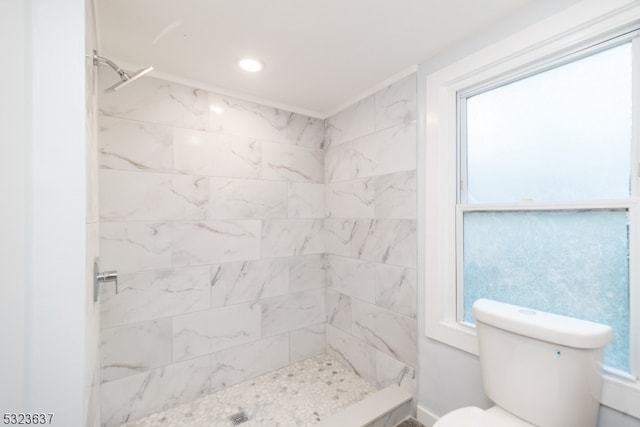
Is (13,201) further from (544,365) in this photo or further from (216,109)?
(544,365)

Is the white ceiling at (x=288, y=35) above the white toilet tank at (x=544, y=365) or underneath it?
above

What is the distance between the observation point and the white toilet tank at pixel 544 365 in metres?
0.98

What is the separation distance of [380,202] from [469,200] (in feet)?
1.87

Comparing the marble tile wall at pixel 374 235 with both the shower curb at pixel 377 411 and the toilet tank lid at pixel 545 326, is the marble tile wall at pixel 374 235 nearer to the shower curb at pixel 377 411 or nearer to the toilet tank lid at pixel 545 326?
the shower curb at pixel 377 411

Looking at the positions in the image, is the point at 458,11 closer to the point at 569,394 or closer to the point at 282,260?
Answer: the point at 569,394

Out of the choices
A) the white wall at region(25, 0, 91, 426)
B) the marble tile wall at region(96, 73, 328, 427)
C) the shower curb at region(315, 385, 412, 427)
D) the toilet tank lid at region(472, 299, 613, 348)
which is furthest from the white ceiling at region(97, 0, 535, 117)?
the shower curb at region(315, 385, 412, 427)

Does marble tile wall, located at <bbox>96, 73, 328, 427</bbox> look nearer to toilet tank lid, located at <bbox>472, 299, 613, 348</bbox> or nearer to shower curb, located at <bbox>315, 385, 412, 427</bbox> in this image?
shower curb, located at <bbox>315, 385, 412, 427</bbox>

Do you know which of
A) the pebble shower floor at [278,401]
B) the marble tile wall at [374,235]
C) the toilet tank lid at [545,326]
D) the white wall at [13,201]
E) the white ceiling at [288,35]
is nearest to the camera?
the white wall at [13,201]

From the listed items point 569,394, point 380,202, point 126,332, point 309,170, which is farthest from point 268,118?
point 569,394

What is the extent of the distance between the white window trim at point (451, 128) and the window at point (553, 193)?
65 mm

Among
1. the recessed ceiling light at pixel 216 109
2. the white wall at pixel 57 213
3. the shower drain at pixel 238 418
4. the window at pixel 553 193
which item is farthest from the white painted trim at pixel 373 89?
the shower drain at pixel 238 418

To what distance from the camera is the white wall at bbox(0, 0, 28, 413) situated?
665 mm

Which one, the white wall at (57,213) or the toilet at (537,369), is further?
the toilet at (537,369)

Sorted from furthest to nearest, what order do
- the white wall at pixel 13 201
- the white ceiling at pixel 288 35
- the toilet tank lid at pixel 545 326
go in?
the white ceiling at pixel 288 35
the toilet tank lid at pixel 545 326
the white wall at pixel 13 201
